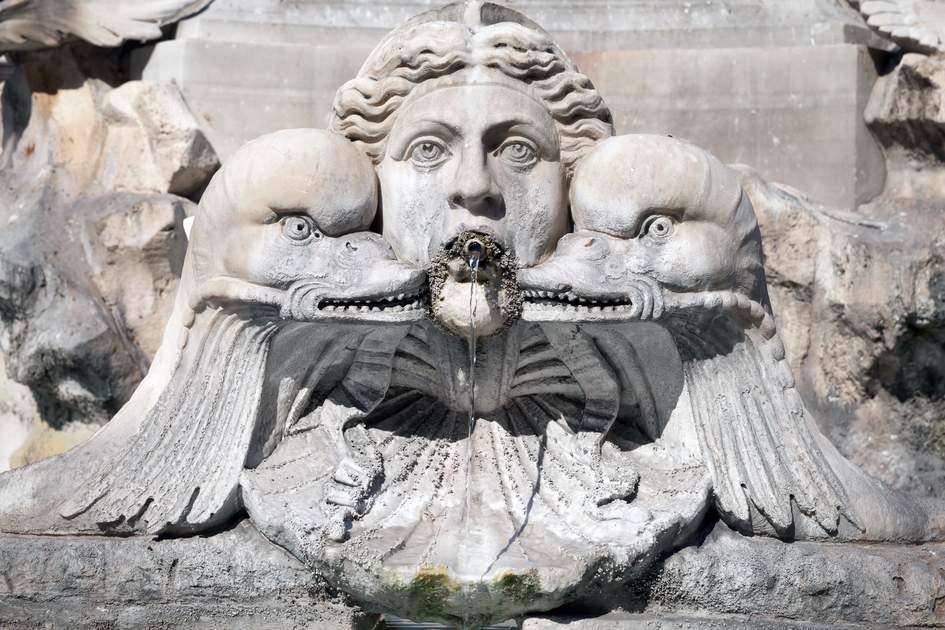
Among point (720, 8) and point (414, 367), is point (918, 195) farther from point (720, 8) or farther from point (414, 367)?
point (414, 367)

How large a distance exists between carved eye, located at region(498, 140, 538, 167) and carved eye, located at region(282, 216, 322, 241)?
0.52m

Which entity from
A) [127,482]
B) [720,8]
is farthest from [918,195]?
[127,482]

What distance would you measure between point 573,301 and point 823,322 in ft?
5.05

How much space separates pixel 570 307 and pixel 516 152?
45cm

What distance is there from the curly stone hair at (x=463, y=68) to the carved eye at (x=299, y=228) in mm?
328

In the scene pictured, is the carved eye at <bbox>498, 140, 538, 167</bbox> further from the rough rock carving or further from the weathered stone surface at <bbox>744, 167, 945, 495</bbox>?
the weathered stone surface at <bbox>744, 167, 945, 495</bbox>

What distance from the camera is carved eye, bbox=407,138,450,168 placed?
486 centimetres

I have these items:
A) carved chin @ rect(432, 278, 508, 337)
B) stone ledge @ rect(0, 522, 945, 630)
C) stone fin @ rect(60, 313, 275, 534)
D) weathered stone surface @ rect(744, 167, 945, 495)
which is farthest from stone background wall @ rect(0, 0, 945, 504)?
carved chin @ rect(432, 278, 508, 337)

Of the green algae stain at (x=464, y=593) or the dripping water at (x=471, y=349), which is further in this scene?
the dripping water at (x=471, y=349)

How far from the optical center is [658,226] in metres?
4.78

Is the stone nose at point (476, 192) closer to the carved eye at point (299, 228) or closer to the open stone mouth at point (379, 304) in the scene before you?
the open stone mouth at point (379, 304)

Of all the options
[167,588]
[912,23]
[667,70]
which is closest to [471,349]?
[167,588]

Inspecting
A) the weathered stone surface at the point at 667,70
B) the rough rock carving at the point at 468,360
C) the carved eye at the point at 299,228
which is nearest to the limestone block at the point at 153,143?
the weathered stone surface at the point at 667,70

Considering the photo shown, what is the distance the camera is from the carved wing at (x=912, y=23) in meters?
6.01
